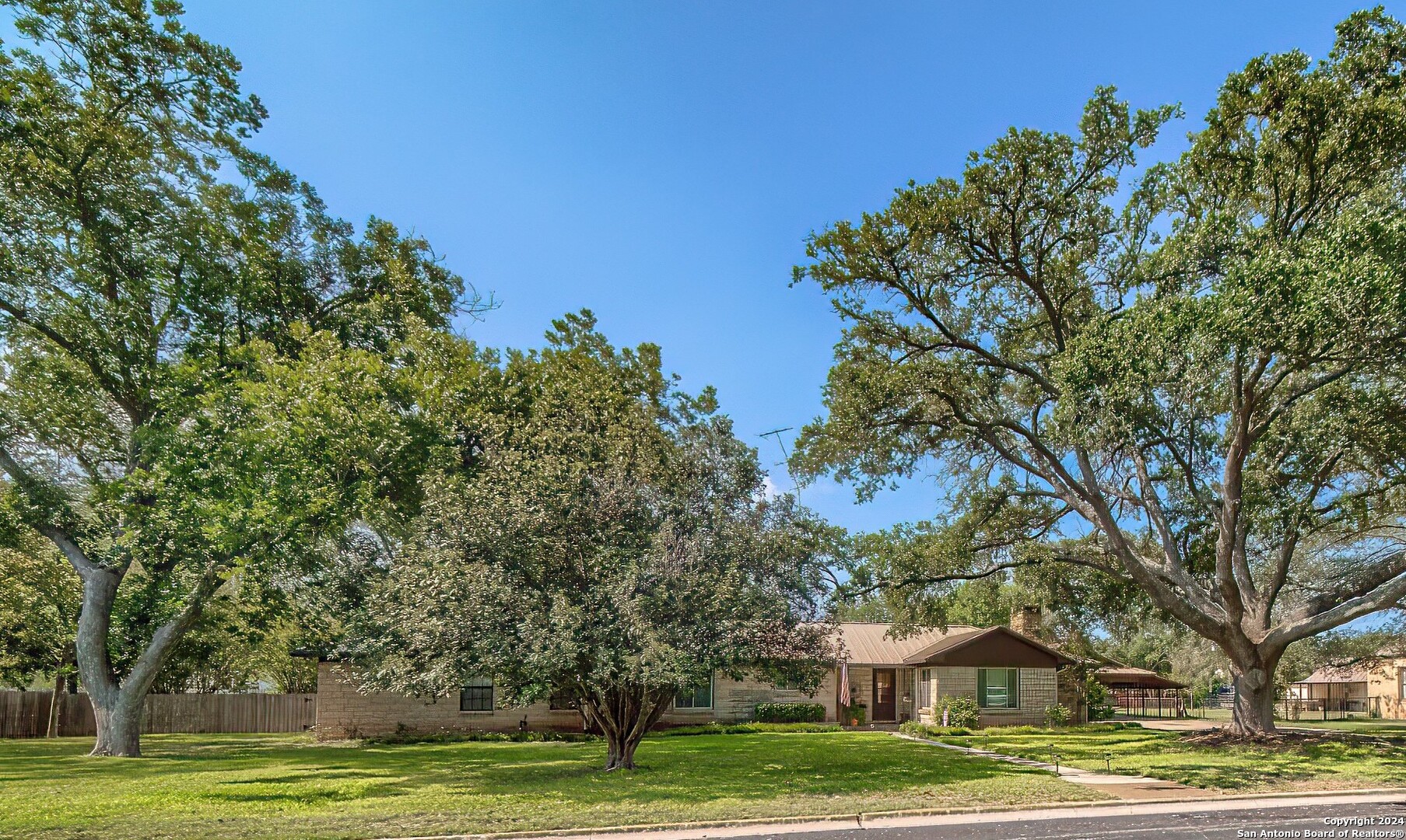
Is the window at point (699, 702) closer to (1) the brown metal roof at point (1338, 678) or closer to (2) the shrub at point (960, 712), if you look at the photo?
(2) the shrub at point (960, 712)

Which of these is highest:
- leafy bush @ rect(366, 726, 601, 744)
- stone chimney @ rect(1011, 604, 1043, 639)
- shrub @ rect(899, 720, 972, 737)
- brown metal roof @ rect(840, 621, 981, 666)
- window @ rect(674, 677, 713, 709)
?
stone chimney @ rect(1011, 604, 1043, 639)

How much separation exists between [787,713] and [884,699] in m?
5.39

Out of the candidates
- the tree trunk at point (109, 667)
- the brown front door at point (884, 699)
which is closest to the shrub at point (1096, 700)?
the brown front door at point (884, 699)

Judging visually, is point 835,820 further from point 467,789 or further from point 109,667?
point 109,667

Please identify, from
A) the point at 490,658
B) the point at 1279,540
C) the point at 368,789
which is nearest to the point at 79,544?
the point at 368,789

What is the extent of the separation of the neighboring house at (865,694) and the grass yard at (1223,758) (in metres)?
3.76

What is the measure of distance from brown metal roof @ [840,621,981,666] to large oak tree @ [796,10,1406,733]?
723 centimetres

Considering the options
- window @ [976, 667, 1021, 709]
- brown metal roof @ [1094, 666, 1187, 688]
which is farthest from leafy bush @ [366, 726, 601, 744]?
brown metal roof @ [1094, 666, 1187, 688]

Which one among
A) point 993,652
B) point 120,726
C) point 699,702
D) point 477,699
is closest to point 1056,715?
point 993,652

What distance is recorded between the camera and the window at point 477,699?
25.9 m

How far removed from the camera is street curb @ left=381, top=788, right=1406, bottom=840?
384 inches

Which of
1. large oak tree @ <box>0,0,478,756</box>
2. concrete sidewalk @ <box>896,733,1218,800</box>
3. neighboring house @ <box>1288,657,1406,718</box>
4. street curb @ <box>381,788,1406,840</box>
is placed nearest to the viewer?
street curb @ <box>381,788,1406,840</box>

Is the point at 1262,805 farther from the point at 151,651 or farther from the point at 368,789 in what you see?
the point at 151,651

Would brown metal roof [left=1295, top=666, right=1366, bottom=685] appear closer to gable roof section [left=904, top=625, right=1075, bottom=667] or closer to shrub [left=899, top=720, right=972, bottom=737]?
gable roof section [left=904, top=625, right=1075, bottom=667]
